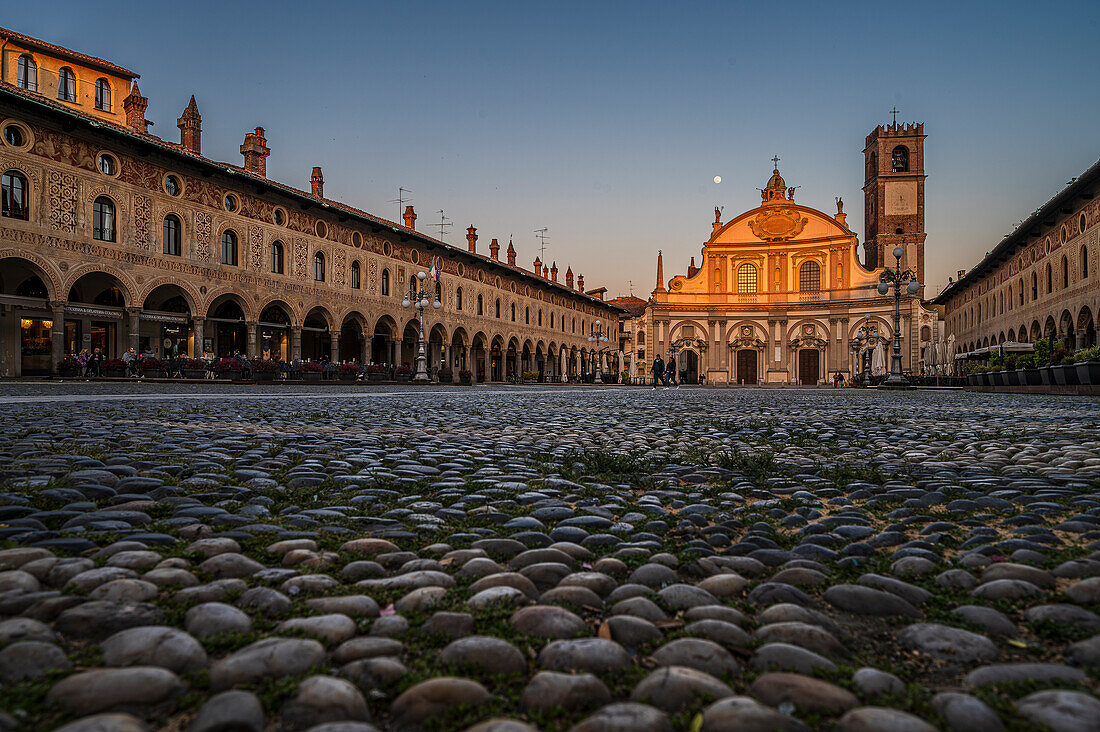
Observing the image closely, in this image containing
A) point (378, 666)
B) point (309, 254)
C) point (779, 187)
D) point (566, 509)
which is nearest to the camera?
point (378, 666)

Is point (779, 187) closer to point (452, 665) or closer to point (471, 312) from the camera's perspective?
point (471, 312)

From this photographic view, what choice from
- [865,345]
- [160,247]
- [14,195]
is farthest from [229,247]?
[865,345]

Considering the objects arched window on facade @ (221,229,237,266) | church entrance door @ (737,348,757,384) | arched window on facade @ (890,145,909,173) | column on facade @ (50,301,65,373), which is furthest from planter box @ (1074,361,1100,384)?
arched window on facade @ (890,145,909,173)

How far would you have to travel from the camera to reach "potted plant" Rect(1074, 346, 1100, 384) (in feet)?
44.7

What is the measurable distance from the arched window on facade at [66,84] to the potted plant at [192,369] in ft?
59.8

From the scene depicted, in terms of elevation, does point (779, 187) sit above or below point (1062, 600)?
above

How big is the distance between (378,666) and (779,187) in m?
59.5

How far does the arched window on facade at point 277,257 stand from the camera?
30.3 m

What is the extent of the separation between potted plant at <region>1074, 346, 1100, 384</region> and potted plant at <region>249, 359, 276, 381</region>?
2294 centimetres

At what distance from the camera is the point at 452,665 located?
3.66 feet

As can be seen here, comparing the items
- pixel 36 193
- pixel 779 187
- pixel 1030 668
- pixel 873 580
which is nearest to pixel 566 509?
pixel 873 580

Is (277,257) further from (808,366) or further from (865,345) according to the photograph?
(808,366)

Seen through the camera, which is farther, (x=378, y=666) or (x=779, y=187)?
(x=779, y=187)

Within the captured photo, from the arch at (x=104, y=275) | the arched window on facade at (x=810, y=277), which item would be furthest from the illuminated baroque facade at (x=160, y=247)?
the arched window on facade at (x=810, y=277)
